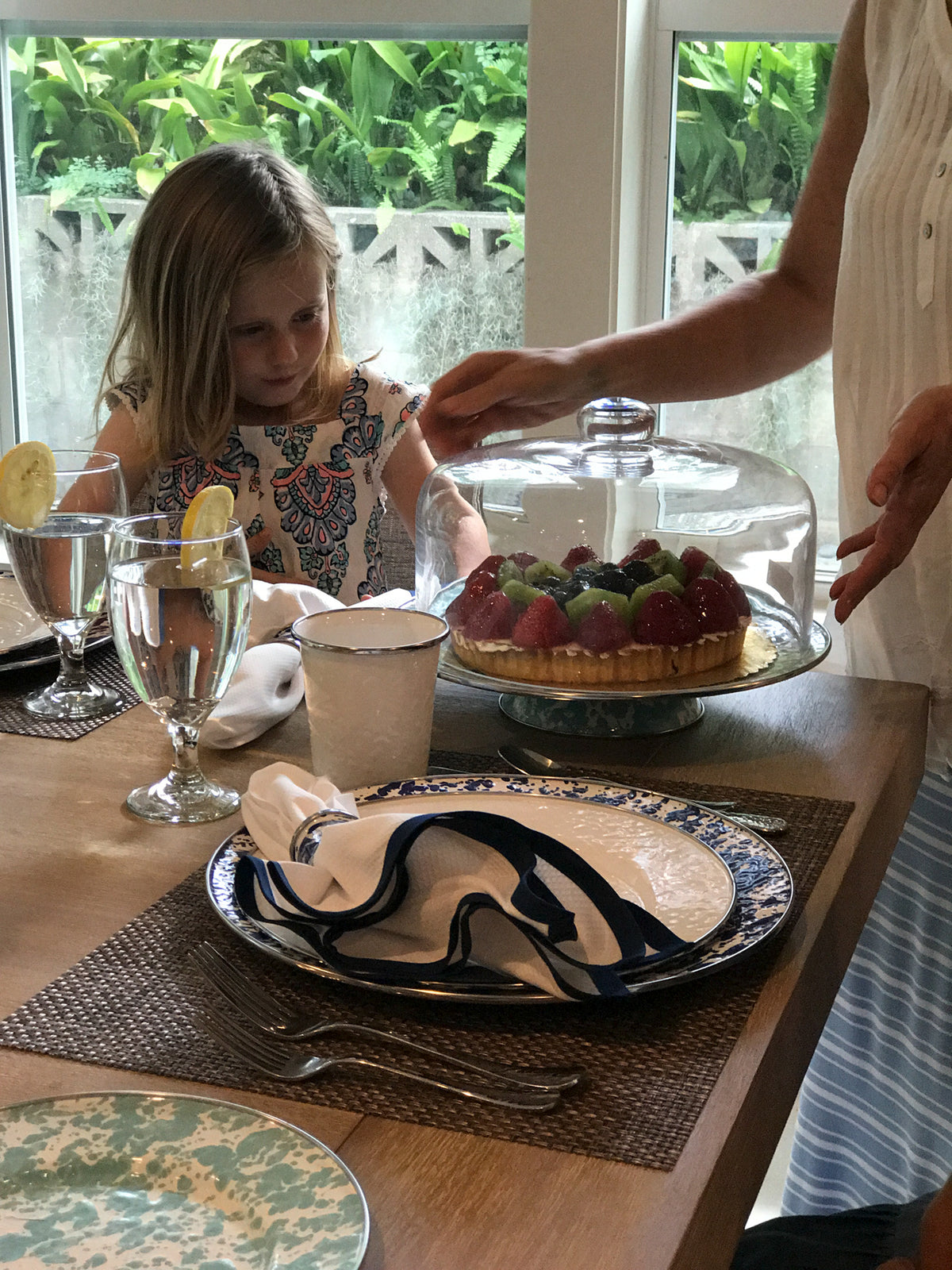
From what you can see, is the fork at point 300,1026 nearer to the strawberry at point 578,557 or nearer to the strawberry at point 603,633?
the strawberry at point 603,633

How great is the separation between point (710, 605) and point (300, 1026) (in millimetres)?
555

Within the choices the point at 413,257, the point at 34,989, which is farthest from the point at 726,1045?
the point at 413,257

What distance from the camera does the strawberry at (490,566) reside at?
1.11 m

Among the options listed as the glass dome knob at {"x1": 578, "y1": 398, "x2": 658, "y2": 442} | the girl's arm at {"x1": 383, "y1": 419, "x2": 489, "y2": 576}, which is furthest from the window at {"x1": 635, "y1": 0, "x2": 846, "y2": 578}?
the glass dome knob at {"x1": 578, "y1": 398, "x2": 658, "y2": 442}

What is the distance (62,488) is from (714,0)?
1558 mm

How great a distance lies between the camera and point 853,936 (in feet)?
2.55

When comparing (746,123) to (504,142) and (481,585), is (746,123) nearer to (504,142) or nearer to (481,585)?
(504,142)

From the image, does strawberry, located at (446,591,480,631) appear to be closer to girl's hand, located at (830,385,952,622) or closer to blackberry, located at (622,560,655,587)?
blackberry, located at (622,560,655,587)

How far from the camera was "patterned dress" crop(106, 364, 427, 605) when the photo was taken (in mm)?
1942

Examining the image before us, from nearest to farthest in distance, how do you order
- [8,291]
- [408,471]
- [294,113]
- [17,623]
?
[17,623] → [408,471] → [294,113] → [8,291]

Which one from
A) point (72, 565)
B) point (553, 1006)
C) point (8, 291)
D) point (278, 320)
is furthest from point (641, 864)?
point (8, 291)

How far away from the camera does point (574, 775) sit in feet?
2.99

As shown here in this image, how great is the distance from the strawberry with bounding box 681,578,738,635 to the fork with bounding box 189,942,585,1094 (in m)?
0.51

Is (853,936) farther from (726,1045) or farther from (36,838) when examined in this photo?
(36,838)
